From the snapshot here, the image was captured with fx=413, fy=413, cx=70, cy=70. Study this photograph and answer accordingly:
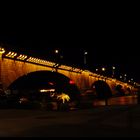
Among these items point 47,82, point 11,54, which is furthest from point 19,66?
point 47,82

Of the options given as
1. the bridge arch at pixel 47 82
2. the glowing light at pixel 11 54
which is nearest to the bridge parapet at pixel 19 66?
the glowing light at pixel 11 54

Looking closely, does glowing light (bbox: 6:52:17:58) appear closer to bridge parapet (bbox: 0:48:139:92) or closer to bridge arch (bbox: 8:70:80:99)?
bridge parapet (bbox: 0:48:139:92)

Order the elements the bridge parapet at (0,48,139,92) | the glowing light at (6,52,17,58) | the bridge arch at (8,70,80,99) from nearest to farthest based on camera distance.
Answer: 1. the glowing light at (6,52,17,58)
2. the bridge parapet at (0,48,139,92)
3. the bridge arch at (8,70,80,99)

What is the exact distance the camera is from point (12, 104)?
3641cm

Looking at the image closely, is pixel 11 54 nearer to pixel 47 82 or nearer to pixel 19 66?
pixel 19 66

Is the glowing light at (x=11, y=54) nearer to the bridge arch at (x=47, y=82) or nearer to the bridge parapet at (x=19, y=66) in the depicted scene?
the bridge parapet at (x=19, y=66)

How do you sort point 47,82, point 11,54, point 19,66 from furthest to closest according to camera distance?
point 47,82
point 19,66
point 11,54

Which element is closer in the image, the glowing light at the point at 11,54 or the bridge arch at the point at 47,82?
the glowing light at the point at 11,54

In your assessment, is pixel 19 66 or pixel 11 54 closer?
pixel 11 54

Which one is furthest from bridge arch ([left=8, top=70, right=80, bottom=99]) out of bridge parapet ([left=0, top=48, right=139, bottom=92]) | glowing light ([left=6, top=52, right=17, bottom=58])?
glowing light ([left=6, top=52, right=17, bottom=58])

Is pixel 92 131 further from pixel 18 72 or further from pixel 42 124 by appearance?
Answer: pixel 18 72

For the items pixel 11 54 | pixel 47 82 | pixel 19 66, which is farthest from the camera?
pixel 47 82

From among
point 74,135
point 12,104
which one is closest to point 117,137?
point 74,135

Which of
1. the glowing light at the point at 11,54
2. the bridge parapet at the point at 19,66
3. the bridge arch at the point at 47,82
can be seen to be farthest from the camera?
the bridge arch at the point at 47,82
